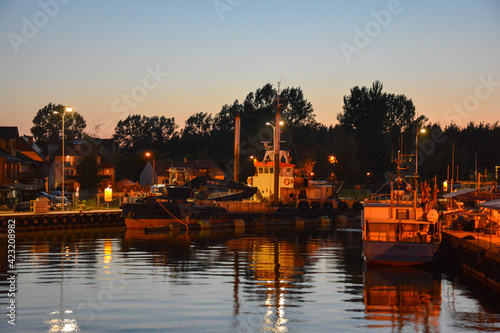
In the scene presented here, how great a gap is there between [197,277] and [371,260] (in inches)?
382

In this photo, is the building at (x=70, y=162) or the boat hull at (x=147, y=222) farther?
the building at (x=70, y=162)

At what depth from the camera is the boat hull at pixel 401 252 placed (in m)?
33.1

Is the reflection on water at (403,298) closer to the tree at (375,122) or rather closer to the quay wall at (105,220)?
the quay wall at (105,220)

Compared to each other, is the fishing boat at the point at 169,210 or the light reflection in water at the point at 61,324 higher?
the fishing boat at the point at 169,210

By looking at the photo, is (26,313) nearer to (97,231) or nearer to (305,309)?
(305,309)

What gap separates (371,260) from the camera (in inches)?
1323

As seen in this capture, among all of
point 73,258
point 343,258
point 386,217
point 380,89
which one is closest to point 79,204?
point 73,258

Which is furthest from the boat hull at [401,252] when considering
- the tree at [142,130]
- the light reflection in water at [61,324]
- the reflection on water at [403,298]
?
the tree at [142,130]

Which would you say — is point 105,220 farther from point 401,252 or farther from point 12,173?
point 401,252

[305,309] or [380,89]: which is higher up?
[380,89]

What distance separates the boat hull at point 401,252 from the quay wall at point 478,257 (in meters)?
2.00

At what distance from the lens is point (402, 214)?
3481 centimetres

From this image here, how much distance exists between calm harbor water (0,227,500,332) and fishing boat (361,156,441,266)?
76 centimetres

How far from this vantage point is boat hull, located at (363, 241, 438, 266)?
33.1 meters
